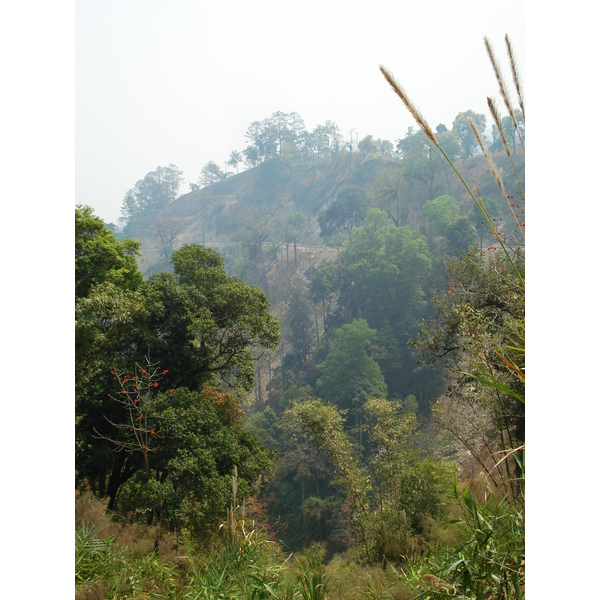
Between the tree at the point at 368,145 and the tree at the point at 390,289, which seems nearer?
the tree at the point at 390,289

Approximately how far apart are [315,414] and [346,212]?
18803 mm

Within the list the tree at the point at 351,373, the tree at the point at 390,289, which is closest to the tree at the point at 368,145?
the tree at the point at 390,289

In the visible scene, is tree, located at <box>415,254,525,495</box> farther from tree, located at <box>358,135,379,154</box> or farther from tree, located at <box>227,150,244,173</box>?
tree, located at <box>227,150,244,173</box>

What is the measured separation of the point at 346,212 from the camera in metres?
24.4

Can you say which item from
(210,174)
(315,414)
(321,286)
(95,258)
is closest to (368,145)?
(210,174)

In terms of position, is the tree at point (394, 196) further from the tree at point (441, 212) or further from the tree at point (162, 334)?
the tree at point (162, 334)

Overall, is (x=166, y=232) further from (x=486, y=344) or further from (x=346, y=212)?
(x=486, y=344)

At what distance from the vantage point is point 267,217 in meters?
24.7

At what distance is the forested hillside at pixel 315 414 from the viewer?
70.9 inches

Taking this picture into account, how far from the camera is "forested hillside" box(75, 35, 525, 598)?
1.80 metres

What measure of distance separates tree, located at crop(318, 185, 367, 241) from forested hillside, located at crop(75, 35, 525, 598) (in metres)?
4.27

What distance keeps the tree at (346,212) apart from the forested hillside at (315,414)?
427cm
